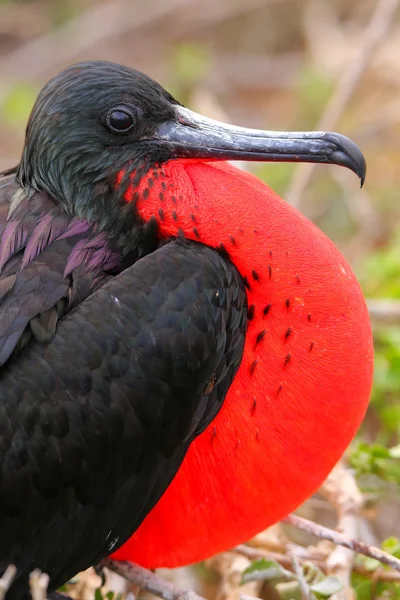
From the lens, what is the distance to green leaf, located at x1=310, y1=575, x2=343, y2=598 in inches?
92.0

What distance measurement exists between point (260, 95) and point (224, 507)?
5.47 m

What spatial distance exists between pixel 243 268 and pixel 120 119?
0.48 m

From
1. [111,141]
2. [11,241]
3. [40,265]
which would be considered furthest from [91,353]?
[111,141]

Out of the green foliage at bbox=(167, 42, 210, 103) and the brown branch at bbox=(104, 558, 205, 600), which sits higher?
the green foliage at bbox=(167, 42, 210, 103)

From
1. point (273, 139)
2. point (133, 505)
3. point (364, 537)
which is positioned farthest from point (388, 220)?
point (133, 505)

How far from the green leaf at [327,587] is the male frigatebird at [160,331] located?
0.20m

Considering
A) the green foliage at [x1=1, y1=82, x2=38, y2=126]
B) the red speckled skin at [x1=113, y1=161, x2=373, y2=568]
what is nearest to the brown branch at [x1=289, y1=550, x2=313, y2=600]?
the red speckled skin at [x1=113, y1=161, x2=373, y2=568]

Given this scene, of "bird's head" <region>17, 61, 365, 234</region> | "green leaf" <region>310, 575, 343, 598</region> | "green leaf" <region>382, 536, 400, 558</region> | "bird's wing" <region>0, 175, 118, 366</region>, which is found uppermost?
"bird's head" <region>17, 61, 365, 234</region>

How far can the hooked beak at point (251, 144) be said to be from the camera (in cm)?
236

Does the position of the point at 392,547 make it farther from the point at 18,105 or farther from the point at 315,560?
the point at 18,105

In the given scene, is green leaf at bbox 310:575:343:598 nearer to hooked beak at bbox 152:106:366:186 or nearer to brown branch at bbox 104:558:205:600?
brown branch at bbox 104:558:205:600

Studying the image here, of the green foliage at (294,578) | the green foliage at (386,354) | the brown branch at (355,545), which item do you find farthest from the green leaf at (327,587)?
the green foliage at (386,354)

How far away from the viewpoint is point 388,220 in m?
5.20

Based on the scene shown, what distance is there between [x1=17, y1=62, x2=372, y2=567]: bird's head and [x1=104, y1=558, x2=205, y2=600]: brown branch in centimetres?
12
